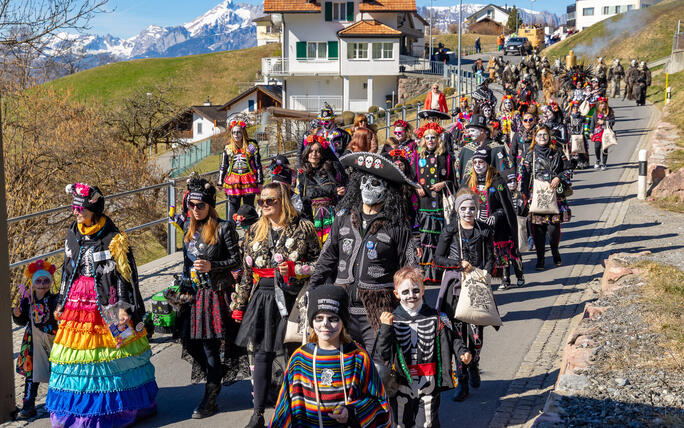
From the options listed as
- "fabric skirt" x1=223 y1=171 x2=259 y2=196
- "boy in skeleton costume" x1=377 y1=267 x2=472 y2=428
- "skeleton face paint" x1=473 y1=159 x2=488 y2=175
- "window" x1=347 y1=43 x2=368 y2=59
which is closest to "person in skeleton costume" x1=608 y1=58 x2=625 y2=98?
"window" x1=347 y1=43 x2=368 y2=59

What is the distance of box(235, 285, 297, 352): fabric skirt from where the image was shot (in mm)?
6512

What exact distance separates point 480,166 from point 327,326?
5.81 m

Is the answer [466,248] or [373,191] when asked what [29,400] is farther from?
[466,248]

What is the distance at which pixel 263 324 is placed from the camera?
6559 mm

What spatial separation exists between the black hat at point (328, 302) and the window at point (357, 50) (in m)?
63.0

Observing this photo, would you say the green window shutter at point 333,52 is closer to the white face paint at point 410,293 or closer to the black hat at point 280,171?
the black hat at point 280,171

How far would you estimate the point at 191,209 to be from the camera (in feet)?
22.7

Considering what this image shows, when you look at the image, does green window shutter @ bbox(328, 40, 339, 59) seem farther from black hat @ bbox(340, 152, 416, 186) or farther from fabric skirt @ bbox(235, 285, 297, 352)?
fabric skirt @ bbox(235, 285, 297, 352)

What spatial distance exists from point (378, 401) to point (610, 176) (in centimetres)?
1674

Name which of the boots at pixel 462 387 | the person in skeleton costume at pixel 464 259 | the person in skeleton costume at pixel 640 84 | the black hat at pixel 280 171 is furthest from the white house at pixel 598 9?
the boots at pixel 462 387

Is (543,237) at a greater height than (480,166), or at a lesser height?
lesser

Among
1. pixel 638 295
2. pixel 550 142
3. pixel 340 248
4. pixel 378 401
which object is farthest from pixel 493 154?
A: pixel 378 401

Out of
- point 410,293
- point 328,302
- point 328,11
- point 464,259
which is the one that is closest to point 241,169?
point 464,259

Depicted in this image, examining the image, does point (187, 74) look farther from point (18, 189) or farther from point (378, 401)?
point (378, 401)
